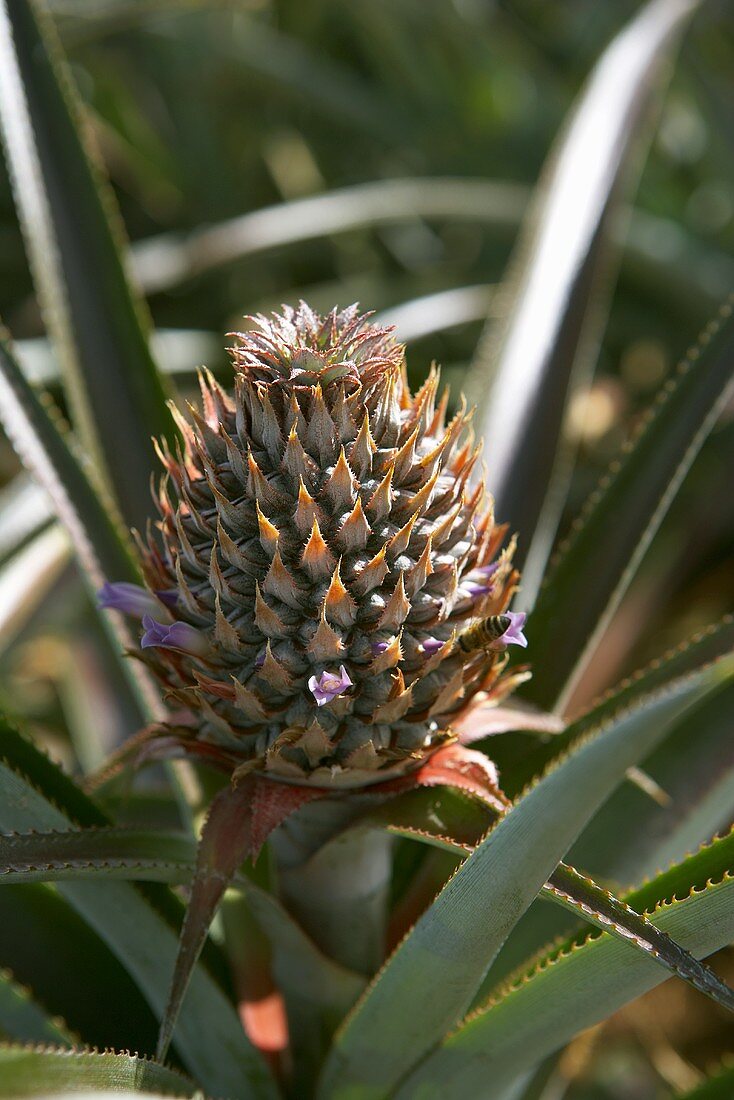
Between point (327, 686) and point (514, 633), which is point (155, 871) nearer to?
point (327, 686)

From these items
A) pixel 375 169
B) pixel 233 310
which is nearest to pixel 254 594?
pixel 233 310

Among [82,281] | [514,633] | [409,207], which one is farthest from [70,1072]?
[409,207]

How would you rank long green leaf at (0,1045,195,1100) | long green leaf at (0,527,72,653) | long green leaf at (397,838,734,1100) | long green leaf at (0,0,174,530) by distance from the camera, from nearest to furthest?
long green leaf at (0,1045,195,1100) → long green leaf at (397,838,734,1100) → long green leaf at (0,0,174,530) → long green leaf at (0,527,72,653)

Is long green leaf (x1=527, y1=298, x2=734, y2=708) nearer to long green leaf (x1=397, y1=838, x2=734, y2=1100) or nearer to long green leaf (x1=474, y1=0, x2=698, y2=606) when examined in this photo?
long green leaf (x1=474, y1=0, x2=698, y2=606)

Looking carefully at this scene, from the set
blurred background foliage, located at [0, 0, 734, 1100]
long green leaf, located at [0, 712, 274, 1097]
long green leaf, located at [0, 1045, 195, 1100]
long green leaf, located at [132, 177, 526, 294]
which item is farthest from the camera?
long green leaf, located at [132, 177, 526, 294]

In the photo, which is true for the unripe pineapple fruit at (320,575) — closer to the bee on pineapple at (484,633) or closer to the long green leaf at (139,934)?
the bee on pineapple at (484,633)

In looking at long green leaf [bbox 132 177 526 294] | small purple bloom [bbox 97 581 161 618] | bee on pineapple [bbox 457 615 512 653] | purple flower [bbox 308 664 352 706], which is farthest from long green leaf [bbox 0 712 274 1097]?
long green leaf [bbox 132 177 526 294]
